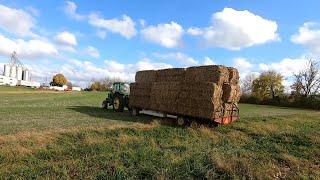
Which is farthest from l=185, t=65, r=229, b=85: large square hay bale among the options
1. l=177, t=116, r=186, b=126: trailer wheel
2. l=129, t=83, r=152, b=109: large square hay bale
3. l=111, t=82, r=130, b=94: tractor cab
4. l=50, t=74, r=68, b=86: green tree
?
l=50, t=74, r=68, b=86: green tree

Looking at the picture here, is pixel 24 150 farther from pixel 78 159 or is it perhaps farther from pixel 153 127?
pixel 153 127

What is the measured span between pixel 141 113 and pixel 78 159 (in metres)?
14.4

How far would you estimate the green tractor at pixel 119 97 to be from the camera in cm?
2805

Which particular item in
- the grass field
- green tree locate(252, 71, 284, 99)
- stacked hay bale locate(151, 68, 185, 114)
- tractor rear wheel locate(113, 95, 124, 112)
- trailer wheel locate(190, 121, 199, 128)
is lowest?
the grass field

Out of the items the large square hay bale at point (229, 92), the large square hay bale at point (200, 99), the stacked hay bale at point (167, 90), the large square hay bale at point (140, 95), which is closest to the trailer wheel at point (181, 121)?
the large square hay bale at point (200, 99)

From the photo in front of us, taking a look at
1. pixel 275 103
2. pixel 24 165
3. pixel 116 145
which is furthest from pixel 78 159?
pixel 275 103

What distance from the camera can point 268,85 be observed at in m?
86.6

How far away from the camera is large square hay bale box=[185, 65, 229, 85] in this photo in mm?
19172

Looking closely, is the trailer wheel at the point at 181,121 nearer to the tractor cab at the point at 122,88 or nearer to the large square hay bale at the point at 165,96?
the large square hay bale at the point at 165,96

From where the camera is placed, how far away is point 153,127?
17609mm

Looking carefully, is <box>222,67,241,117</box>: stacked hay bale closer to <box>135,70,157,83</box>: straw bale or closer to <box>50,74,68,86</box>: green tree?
<box>135,70,157,83</box>: straw bale

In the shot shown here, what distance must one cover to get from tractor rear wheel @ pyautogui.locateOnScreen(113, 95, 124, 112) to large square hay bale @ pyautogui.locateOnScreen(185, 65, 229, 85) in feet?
29.2

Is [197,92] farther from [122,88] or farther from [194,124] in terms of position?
[122,88]

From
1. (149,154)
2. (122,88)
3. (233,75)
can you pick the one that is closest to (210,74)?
(233,75)
